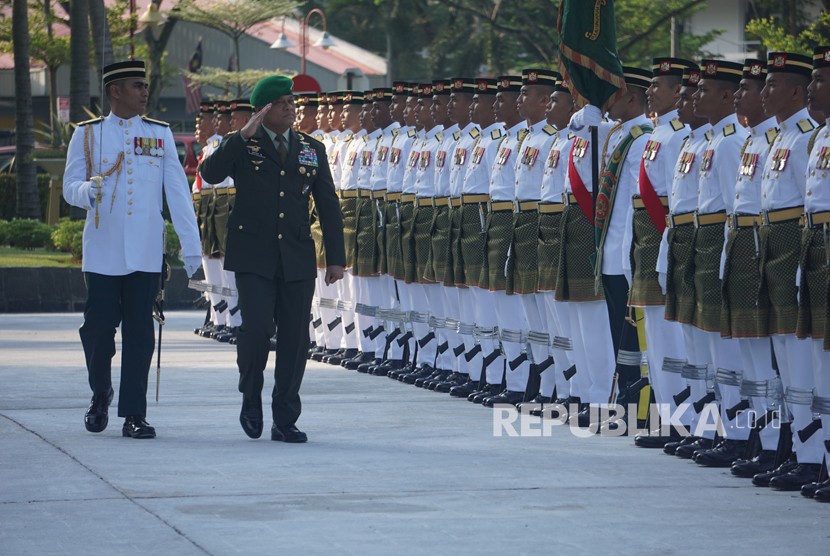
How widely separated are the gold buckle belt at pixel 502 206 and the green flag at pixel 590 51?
1358mm

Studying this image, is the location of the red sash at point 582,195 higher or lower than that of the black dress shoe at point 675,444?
higher

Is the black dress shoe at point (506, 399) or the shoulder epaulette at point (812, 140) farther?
the black dress shoe at point (506, 399)

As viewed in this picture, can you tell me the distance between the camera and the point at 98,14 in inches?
1208

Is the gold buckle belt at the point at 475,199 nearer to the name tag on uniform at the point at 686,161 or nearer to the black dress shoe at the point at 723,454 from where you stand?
the name tag on uniform at the point at 686,161

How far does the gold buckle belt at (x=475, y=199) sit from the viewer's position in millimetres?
13141

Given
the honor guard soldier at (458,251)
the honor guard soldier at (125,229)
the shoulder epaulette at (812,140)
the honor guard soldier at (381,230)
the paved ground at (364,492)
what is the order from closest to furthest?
the paved ground at (364,492)
the shoulder epaulette at (812,140)
the honor guard soldier at (125,229)
the honor guard soldier at (458,251)
the honor guard soldier at (381,230)

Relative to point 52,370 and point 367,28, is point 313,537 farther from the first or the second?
point 367,28

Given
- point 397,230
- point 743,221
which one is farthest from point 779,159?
point 397,230

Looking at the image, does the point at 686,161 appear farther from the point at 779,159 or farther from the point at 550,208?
the point at 550,208

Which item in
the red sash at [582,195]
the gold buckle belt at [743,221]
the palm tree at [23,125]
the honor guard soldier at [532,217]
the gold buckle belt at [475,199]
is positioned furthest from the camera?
the palm tree at [23,125]

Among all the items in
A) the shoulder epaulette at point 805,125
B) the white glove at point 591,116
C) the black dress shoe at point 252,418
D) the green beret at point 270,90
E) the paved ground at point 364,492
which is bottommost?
the paved ground at point 364,492

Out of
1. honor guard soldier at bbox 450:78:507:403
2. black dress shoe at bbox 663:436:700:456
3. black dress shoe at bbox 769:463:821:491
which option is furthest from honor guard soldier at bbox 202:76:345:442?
black dress shoe at bbox 769:463:821:491

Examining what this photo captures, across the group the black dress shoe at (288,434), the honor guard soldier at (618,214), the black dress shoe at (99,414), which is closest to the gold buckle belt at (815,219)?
the honor guard soldier at (618,214)

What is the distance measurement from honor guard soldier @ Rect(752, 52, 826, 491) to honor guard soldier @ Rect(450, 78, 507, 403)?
404 centimetres
